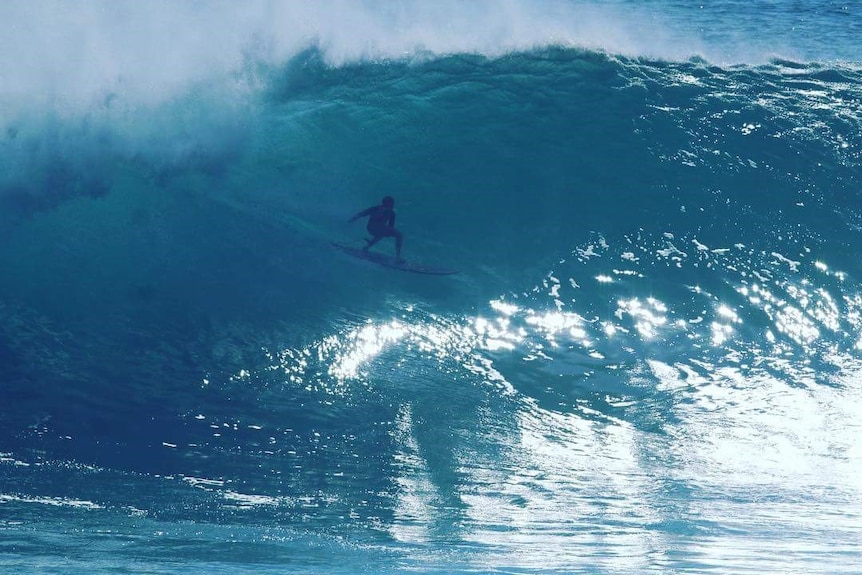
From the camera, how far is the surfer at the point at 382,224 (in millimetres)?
8891

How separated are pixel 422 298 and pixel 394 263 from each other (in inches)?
18.8

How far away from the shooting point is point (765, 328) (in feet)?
28.8

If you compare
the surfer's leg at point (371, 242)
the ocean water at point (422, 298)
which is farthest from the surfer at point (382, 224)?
the ocean water at point (422, 298)

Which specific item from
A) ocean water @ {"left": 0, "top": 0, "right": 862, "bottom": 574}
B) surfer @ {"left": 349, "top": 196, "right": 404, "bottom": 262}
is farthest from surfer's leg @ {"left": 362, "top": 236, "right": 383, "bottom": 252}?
ocean water @ {"left": 0, "top": 0, "right": 862, "bottom": 574}

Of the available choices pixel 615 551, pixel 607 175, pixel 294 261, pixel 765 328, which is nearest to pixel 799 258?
pixel 765 328

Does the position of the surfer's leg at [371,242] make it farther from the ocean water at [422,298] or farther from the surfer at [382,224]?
the ocean water at [422,298]

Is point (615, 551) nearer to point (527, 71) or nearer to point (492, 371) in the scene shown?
point (492, 371)

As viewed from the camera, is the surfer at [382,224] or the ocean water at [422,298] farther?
the surfer at [382,224]

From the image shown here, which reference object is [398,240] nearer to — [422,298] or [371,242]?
[371,242]

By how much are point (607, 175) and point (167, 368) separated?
5516 millimetres

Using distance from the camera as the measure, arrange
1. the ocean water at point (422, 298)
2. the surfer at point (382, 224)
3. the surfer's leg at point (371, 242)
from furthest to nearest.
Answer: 1. the surfer's leg at point (371, 242)
2. the surfer at point (382, 224)
3. the ocean water at point (422, 298)

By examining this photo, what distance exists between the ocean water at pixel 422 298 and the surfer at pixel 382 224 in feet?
1.21

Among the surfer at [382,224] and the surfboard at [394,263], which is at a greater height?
the surfer at [382,224]

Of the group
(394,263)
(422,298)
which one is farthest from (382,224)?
(422,298)
